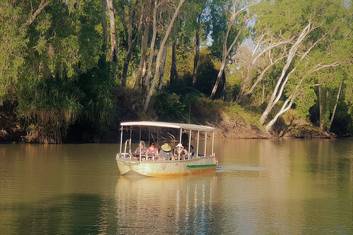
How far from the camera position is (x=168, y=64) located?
7444 centimetres

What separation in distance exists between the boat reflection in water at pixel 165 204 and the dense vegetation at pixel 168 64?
536 inches

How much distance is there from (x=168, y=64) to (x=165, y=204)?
51.9 m

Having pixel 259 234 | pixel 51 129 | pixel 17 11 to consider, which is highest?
pixel 17 11

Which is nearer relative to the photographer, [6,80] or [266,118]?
[6,80]

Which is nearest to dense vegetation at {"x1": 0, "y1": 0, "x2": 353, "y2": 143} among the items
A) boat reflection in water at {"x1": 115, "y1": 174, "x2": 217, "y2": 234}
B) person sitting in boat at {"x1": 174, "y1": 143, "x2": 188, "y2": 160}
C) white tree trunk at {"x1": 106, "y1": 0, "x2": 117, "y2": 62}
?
white tree trunk at {"x1": 106, "y1": 0, "x2": 117, "y2": 62}

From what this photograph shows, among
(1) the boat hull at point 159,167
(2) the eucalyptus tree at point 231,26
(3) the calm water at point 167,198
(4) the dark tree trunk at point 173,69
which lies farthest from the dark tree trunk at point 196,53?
(1) the boat hull at point 159,167

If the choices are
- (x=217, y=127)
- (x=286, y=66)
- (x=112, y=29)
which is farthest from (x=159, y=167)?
(x=286, y=66)

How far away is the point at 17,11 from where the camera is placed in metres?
38.2

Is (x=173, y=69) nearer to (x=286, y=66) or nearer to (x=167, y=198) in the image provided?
(x=286, y=66)

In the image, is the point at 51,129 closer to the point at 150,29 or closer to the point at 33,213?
the point at 150,29

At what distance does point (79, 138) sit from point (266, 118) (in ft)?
79.5

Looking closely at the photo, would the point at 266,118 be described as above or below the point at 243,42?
below

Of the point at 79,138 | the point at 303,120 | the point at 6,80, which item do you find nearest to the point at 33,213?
the point at 6,80

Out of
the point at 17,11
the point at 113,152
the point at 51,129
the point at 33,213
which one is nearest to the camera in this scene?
the point at 33,213
